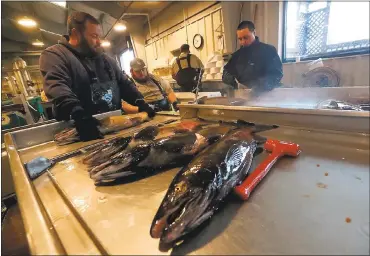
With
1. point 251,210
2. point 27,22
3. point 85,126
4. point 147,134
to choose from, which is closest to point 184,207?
point 251,210

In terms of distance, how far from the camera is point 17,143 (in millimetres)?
1371

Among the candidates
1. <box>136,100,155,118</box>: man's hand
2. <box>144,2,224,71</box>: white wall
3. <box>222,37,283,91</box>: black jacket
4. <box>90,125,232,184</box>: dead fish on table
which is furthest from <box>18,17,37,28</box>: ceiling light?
<box>90,125,232,184</box>: dead fish on table

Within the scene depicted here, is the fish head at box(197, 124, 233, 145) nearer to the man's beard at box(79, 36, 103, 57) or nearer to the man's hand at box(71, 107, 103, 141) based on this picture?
the man's hand at box(71, 107, 103, 141)

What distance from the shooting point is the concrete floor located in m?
1.43

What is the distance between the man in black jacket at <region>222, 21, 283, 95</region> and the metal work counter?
85.0 inches

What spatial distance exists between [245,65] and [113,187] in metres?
3.00

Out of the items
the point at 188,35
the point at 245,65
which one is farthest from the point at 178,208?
the point at 188,35

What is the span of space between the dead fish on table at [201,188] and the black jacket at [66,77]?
1.23 metres

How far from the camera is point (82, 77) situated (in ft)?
5.67

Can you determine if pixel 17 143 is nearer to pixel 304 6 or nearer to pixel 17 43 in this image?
pixel 304 6

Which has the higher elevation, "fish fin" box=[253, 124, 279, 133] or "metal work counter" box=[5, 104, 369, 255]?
"fish fin" box=[253, 124, 279, 133]

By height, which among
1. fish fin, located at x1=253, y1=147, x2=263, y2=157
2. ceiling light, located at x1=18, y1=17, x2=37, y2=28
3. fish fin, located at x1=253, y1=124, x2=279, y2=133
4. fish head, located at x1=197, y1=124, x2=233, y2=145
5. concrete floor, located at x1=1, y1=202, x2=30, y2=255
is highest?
ceiling light, located at x1=18, y1=17, x2=37, y2=28

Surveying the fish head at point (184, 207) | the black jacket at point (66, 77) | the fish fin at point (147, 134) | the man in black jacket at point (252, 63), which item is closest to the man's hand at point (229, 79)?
the man in black jacket at point (252, 63)

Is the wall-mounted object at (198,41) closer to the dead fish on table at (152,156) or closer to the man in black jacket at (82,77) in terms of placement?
the man in black jacket at (82,77)
